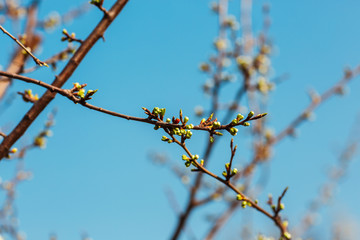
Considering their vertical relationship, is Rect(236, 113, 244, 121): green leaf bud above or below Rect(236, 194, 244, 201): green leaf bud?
above

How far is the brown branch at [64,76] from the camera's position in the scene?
267 centimetres

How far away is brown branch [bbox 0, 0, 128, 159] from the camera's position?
267 cm

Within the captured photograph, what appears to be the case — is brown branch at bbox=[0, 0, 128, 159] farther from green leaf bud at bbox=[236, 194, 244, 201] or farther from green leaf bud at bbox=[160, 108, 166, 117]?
green leaf bud at bbox=[236, 194, 244, 201]

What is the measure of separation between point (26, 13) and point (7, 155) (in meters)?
2.98

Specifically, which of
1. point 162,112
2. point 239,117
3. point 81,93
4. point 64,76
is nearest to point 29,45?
point 64,76

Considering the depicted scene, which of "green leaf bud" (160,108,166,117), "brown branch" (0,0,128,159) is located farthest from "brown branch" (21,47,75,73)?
"green leaf bud" (160,108,166,117)

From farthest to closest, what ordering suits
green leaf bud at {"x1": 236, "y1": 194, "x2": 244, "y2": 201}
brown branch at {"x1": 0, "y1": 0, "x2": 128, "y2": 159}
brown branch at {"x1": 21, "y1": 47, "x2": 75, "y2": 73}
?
brown branch at {"x1": 21, "y1": 47, "x2": 75, "y2": 73}, brown branch at {"x1": 0, "y1": 0, "x2": 128, "y2": 159}, green leaf bud at {"x1": 236, "y1": 194, "x2": 244, "y2": 201}

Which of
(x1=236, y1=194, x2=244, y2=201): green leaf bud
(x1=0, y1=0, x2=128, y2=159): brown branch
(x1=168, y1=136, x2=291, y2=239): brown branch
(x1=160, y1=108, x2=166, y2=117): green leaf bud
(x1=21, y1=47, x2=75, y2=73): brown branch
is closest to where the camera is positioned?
(x1=160, y1=108, x2=166, y2=117): green leaf bud

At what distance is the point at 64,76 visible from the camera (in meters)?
2.80

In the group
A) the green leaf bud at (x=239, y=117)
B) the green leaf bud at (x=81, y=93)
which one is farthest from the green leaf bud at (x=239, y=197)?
the green leaf bud at (x=81, y=93)

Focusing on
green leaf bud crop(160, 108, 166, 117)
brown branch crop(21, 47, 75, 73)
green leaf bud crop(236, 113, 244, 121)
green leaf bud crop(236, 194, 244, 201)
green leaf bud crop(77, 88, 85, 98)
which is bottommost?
green leaf bud crop(77, 88, 85, 98)

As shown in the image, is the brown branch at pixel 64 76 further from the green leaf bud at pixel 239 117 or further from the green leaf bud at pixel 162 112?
the green leaf bud at pixel 239 117

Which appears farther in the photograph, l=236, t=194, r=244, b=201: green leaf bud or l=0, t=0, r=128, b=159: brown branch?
l=0, t=0, r=128, b=159: brown branch

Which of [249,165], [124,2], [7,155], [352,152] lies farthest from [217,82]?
[352,152]
